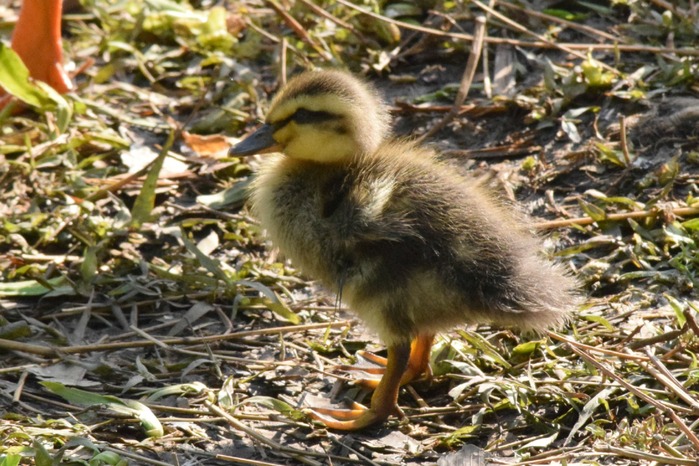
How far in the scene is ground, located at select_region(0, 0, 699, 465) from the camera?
11.1ft

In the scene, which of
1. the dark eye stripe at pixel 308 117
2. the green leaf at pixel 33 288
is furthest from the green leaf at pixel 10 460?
the dark eye stripe at pixel 308 117

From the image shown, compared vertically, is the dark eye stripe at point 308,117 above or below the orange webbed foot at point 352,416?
above

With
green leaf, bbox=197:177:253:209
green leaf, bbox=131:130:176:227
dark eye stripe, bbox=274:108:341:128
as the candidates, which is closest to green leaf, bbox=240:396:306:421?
dark eye stripe, bbox=274:108:341:128

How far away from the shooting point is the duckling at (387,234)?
335 centimetres

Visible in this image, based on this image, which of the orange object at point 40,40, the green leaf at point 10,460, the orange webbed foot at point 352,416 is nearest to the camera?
the green leaf at point 10,460

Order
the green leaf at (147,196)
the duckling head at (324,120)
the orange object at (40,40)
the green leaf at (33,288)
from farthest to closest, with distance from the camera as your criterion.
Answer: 1. the orange object at (40,40)
2. the green leaf at (147,196)
3. the green leaf at (33,288)
4. the duckling head at (324,120)

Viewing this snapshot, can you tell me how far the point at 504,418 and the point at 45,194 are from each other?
2.33 m

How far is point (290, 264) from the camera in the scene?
175 inches

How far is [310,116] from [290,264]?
0.94 metres

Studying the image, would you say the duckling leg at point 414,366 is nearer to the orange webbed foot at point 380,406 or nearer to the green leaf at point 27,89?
the orange webbed foot at point 380,406

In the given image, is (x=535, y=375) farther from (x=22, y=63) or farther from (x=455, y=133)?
(x=22, y=63)

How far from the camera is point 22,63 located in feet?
15.7

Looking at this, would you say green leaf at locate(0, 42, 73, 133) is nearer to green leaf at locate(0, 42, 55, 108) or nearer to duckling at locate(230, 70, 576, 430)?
green leaf at locate(0, 42, 55, 108)

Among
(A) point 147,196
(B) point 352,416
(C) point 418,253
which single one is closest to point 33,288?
(A) point 147,196
